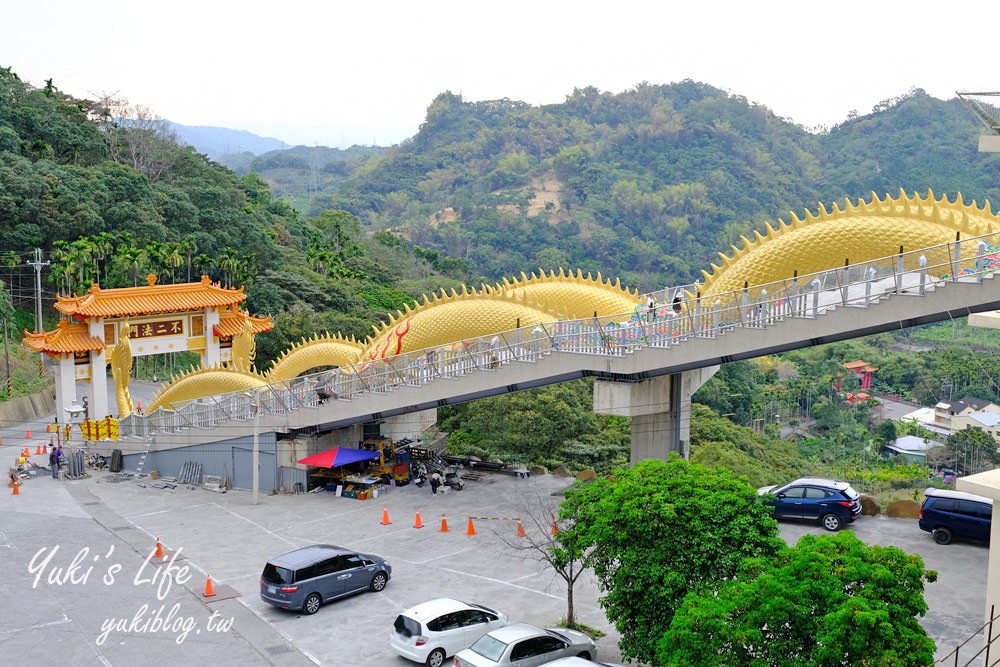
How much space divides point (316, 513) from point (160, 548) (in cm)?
397

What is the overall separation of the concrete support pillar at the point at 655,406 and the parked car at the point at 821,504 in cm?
297

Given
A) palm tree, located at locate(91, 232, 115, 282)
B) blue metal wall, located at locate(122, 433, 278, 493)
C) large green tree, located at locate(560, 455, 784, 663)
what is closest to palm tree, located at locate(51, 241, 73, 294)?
palm tree, located at locate(91, 232, 115, 282)

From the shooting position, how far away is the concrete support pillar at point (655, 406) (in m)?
21.7

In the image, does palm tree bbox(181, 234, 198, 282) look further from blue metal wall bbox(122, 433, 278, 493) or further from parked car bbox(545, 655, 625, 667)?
parked car bbox(545, 655, 625, 667)

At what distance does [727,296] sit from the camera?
2080cm

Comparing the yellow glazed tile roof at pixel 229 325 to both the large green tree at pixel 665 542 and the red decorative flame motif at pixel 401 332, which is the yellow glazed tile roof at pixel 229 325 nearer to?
the red decorative flame motif at pixel 401 332

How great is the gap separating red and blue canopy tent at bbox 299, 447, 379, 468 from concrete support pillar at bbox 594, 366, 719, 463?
235 inches

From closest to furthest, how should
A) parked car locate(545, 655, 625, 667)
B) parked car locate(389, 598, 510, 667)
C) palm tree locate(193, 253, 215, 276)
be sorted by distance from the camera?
parked car locate(545, 655, 625, 667), parked car locate(389, 598, 510, 667), palm tree locate(193, 253, 215, 276)

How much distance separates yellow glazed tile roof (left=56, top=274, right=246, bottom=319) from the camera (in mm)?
31641

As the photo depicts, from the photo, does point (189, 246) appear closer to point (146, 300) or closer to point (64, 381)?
point (146, 300)

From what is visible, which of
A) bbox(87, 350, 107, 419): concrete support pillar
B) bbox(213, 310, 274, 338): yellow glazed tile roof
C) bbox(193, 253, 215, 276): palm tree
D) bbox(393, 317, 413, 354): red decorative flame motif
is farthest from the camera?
bbox(193, 253, 215, 276): palm tree

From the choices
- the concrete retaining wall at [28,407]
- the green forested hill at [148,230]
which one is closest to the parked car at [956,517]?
the green forested hill at [148,230]

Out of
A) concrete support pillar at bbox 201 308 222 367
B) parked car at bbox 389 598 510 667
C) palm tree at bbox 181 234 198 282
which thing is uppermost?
palm tree at bbox 181 234 198 282

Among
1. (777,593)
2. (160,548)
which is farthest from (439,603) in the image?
(160,548)
